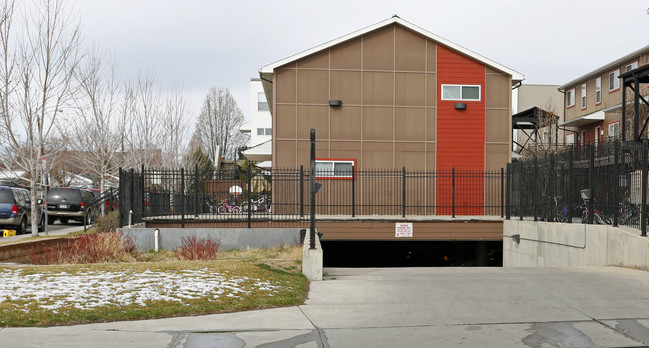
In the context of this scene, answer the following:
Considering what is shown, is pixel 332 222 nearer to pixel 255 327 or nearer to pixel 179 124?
pixel 255 327

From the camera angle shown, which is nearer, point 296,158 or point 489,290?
point 489,290

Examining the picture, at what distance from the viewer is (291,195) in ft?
76.1

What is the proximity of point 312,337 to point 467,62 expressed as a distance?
67.5ft

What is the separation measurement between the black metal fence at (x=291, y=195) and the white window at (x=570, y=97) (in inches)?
925

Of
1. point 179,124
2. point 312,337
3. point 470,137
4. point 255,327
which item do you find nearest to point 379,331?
point 312,337

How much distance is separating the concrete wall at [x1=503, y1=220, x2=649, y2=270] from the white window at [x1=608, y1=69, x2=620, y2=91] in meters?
22.1

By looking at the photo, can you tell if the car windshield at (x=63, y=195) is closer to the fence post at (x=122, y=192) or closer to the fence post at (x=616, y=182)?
the fence post at (x=122, y=192)

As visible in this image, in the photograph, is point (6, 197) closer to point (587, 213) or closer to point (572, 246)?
point (572, 246)

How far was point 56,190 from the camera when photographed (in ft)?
97.0

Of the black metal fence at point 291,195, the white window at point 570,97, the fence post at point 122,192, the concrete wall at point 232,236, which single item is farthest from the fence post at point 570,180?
the white window at point 570,97

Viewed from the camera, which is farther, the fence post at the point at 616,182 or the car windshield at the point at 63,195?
the car windshield at the point at 63,195

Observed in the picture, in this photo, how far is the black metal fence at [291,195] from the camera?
20609 mm

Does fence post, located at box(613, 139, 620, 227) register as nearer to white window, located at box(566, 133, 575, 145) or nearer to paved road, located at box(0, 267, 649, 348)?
paved road, located at box(0, 267, 649, 348)

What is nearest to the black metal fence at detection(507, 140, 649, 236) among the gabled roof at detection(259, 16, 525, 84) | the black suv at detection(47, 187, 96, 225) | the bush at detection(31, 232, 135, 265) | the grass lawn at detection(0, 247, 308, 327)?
the gabled roof at detection(259, 16, 525, 84)
